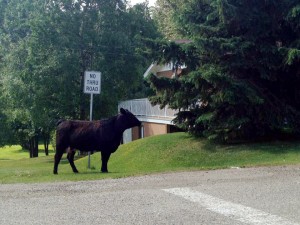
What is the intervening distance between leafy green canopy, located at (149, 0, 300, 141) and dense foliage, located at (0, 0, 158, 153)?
49.1 ft

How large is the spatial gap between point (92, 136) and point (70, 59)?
19484 mm

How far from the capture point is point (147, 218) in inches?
299

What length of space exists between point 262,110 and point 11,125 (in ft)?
124

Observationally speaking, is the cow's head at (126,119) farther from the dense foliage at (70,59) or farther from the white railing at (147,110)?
the dense foliage at (70,59)

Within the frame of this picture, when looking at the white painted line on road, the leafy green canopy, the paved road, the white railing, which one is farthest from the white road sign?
the white railing

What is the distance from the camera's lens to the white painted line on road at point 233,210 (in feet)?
23.9

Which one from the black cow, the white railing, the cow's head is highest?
the white railing

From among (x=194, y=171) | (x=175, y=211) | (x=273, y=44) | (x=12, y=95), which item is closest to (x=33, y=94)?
(x=12, y=95)

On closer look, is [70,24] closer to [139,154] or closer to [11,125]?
[139,154]

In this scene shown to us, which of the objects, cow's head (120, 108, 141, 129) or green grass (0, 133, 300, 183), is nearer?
green grass (0, 133, 300, 183)

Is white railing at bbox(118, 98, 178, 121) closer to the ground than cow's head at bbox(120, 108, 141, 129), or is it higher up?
higher up

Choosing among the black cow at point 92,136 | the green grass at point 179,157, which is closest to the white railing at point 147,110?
the green grass at point 179,157

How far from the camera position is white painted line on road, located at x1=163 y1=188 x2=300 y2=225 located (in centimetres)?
728

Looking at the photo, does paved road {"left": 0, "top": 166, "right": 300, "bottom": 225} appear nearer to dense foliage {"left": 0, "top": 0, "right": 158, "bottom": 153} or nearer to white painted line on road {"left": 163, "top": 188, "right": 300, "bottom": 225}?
white painted line on road {"left": 163, "top": 188, "right": 300, "bottom": 225}
